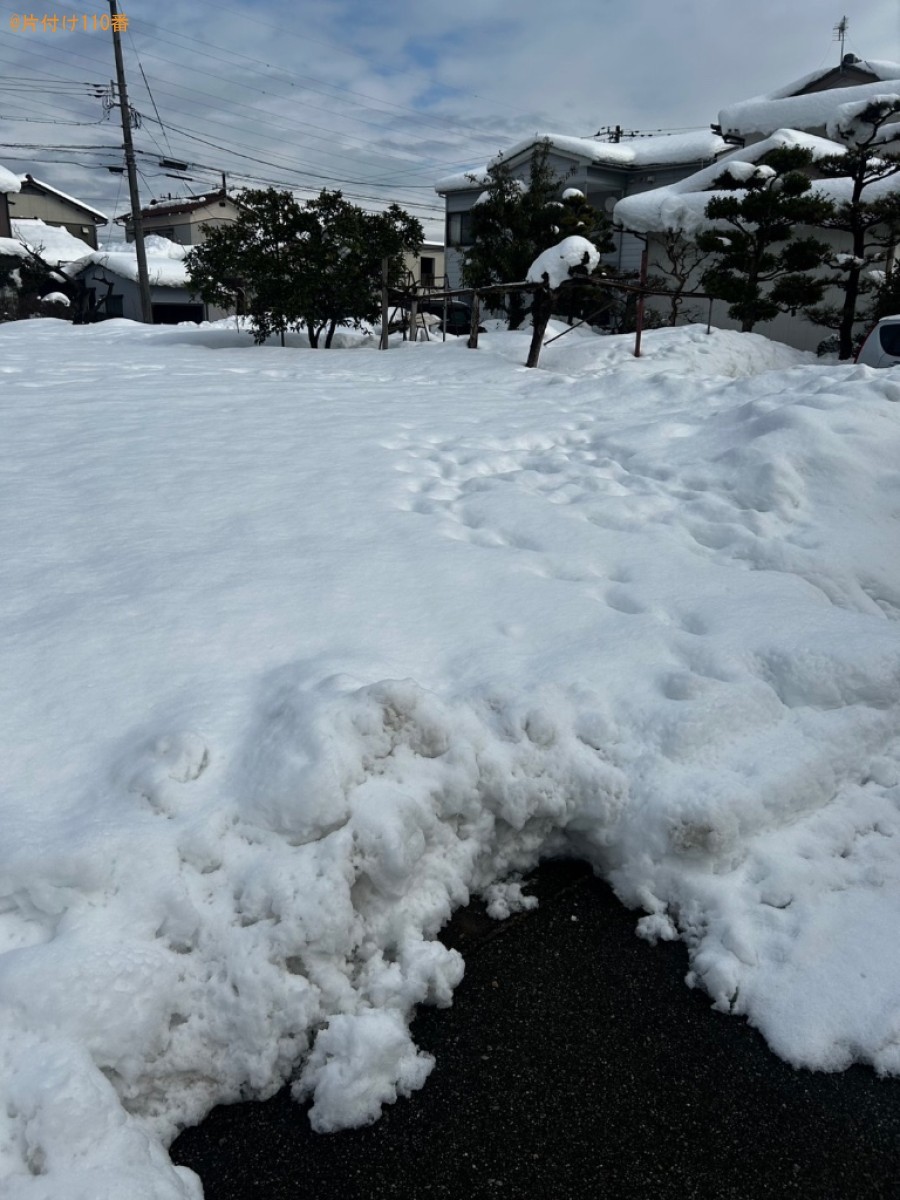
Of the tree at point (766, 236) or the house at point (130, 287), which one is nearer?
the tree at point (766, 236)

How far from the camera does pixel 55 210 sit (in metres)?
41.1

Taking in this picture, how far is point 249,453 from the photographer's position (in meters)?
5.43

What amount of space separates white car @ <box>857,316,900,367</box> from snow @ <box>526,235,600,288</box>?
3.70m

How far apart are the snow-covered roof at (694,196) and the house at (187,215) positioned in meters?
26.5

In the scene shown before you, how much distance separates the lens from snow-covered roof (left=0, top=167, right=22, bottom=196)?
31312mm

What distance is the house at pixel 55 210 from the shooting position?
39.4 meters

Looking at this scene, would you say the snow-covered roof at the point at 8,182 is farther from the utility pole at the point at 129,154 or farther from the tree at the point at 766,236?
the tree at the point at 766,236

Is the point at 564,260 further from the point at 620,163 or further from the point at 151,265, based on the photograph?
the point at 151,265

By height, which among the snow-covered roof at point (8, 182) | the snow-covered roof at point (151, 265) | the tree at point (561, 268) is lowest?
the tree at point (561, 268)

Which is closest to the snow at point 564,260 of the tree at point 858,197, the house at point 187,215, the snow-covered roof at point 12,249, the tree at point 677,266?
the tree at point 858,197

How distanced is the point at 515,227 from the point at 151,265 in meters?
19.2

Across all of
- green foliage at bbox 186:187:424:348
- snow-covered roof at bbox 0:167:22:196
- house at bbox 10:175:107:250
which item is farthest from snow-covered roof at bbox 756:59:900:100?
house at bbox 10:175:107:250

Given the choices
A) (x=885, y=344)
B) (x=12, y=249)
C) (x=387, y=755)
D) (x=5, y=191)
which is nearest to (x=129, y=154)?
(x=12, y=249)

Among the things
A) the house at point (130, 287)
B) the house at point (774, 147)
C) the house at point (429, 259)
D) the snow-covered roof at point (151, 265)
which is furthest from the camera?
the house at point (429, 259)
